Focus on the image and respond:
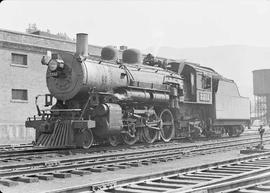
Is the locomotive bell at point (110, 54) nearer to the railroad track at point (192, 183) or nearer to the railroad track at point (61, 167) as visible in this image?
the railroad track at point (61, 167)

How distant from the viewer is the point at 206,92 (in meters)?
19.7

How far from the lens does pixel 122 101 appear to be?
1471 cm

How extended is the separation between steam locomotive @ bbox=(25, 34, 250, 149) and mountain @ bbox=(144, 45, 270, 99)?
442 feet

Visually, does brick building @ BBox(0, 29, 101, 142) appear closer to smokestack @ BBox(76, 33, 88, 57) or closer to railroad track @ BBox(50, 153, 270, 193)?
smokestack @ BBox(76, 33, 88, 57)

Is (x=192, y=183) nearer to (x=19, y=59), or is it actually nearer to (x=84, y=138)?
(x=84, y=138)

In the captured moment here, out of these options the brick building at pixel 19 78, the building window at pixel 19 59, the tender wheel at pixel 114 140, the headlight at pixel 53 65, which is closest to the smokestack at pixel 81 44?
the headlight at pixel 53 65

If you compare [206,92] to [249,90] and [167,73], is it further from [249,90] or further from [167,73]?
[249,90]

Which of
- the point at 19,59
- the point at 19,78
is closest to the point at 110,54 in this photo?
the point at 19,78

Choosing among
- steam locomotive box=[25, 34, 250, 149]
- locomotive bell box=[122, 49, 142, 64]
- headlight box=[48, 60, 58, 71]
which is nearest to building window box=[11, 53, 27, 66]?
steam locomotive box=[25, 34, 250, 149]

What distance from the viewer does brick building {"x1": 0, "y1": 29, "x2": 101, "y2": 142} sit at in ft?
77.8

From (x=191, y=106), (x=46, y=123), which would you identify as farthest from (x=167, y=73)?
(x=46, y=123)

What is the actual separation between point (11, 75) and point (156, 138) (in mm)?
11919

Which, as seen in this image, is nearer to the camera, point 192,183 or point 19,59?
point 192,183

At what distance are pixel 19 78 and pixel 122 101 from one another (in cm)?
1216
